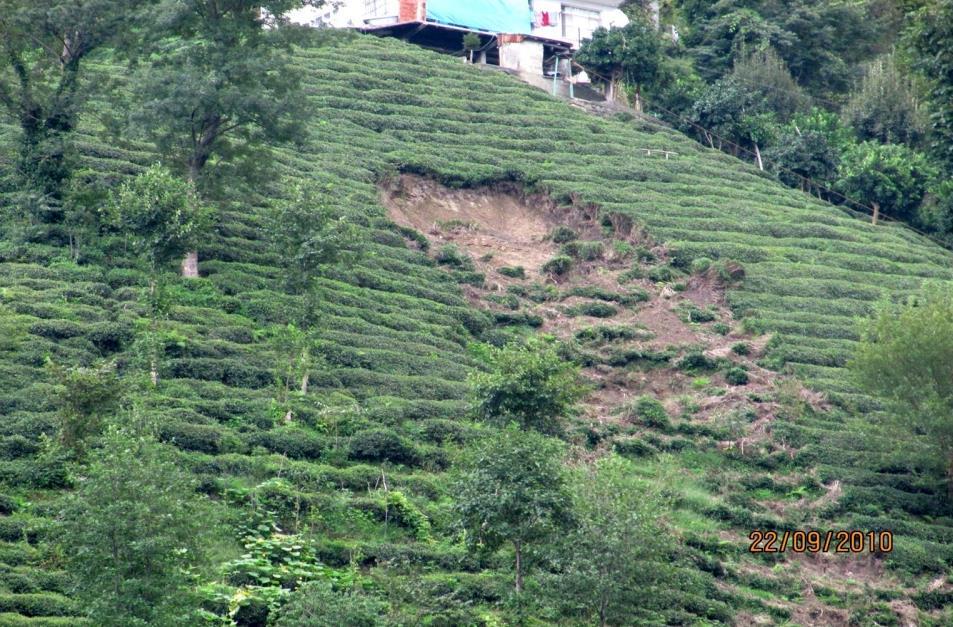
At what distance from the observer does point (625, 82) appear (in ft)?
182

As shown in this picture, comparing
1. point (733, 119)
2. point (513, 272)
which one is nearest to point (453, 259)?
point (513, 272)

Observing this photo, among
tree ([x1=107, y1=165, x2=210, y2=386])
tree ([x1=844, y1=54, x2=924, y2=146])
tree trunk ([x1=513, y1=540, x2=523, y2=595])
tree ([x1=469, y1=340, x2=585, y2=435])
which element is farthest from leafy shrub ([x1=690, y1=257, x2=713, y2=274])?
tree trunk ([x1=513, y1=540, x2=523, y2=595])

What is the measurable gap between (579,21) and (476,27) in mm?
5585

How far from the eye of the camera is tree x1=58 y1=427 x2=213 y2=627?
62.8 ft

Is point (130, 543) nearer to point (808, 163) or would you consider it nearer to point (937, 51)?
point (937, 51)

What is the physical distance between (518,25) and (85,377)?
37185 mm

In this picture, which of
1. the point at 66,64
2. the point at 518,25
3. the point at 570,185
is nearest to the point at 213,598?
the point at 66,64

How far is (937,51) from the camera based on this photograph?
125 ft

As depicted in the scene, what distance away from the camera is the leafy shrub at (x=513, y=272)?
40219mm

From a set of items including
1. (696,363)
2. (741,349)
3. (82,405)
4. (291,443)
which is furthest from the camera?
(741,349)

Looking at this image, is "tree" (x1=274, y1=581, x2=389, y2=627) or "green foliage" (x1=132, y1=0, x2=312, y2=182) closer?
"tree" (x1=274, y1=581, x2=389, y2=627)

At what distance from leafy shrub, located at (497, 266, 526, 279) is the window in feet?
74.0
